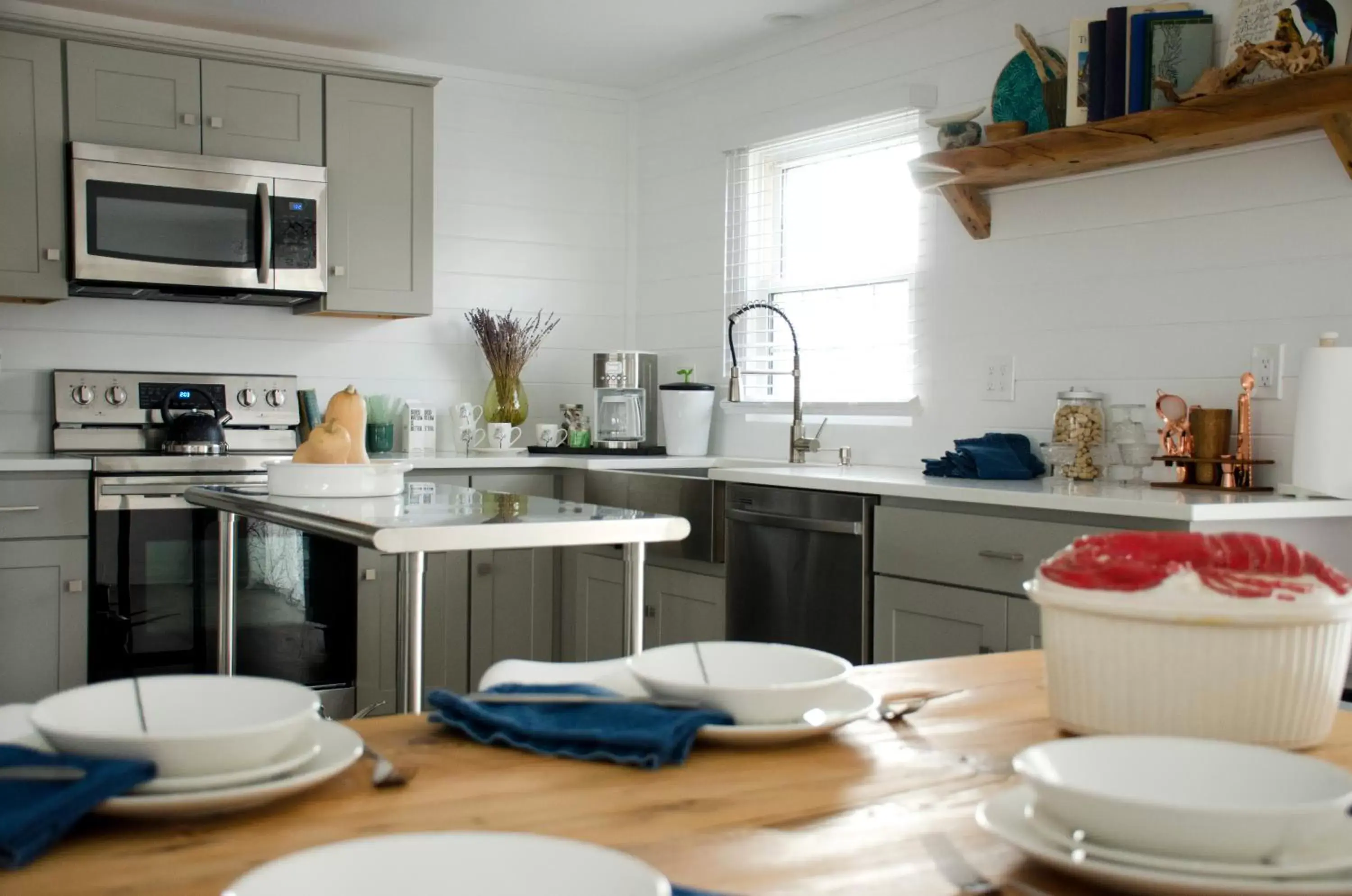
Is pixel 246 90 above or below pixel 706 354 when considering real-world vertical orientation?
above

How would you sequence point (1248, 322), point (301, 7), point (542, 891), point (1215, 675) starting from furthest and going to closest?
1. point (301, 7)
2. point (1248, 322)
3. point (1215, 675)
4. point (542, 891)

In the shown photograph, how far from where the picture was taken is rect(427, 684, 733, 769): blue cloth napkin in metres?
0.85

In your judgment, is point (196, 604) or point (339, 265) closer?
point (196, 604)

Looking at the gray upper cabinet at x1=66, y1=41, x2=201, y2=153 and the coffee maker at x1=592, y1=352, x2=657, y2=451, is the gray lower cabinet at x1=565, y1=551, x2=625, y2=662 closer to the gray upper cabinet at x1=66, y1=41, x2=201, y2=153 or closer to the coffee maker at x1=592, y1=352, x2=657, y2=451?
the coffee maker at x1=592, y1=352, x2=657, y2=451

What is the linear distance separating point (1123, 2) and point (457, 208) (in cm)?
255

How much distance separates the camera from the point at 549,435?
15.7 ft

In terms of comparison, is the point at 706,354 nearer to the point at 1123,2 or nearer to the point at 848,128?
the point at 848,128

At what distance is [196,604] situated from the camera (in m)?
3.88

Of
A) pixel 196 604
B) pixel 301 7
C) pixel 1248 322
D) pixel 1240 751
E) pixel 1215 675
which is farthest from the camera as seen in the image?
pixel 301 7

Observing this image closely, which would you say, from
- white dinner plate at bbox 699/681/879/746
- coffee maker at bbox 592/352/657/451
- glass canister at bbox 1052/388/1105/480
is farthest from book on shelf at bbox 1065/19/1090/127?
white dinner plate at bbox 699/681/879/746

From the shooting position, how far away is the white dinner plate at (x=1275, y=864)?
0.61m

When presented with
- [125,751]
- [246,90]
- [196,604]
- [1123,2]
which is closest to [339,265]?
[246,90]

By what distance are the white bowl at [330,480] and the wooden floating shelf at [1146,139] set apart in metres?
1.76

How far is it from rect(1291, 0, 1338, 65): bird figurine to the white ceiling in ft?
5.26
